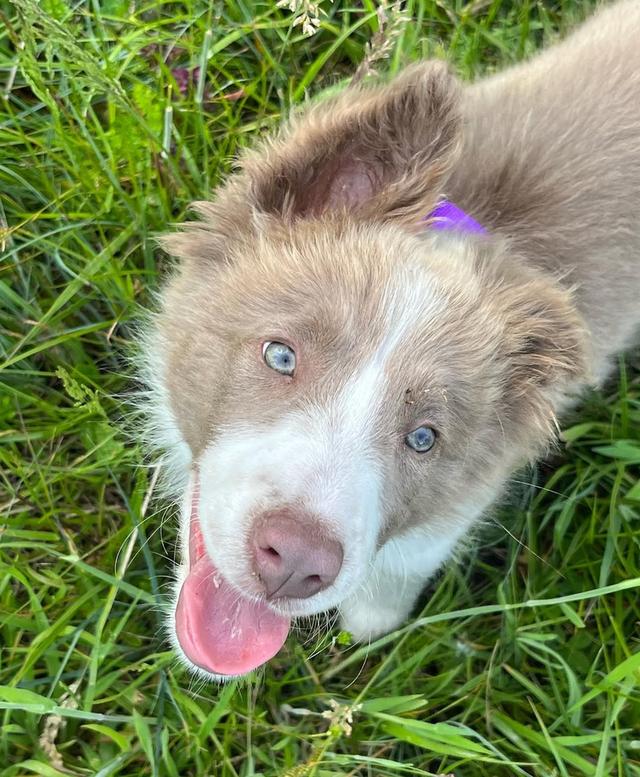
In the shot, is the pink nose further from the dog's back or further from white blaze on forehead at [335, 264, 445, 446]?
the dog's back

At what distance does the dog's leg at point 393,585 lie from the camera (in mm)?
3057

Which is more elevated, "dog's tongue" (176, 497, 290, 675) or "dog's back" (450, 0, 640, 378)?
"dog's back" (450, 0, 640, 378)

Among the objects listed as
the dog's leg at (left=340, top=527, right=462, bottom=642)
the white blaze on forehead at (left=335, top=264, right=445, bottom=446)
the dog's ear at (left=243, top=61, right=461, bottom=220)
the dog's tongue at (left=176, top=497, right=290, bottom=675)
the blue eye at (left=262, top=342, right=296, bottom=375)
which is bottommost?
the dog's leg at (left=340, top=527, right=462, bottom=642)

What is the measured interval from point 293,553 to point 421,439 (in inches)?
24.9

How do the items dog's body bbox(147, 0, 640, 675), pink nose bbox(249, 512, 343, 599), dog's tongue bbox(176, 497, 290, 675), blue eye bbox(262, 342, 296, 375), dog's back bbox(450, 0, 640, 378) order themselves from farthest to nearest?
1. dog's back bbox(450, 0, 640, 378)
2. dog's tongue bbox(176, 497, 290, 675)
3. blue eye bbox(262, 342, 296, 375)
4. dog's body bbox(147, 0, 640, 675)
5. pink nose bbox(249, 512, 343, 599)

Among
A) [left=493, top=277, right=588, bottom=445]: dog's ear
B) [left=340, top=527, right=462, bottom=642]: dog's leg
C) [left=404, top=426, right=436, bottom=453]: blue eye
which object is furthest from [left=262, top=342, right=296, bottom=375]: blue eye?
[left=340, top=527, right=462, bottom=642]: dog's leg

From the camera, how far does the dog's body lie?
7.23 ft

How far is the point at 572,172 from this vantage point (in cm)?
289

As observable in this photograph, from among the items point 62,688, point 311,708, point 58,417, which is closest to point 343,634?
point 311,708

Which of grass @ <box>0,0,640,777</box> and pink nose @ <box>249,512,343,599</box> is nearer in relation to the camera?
pink nose @ <box>249,512,343,599</box>

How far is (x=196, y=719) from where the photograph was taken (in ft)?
10.3

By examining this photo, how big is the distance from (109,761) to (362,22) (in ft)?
11.8

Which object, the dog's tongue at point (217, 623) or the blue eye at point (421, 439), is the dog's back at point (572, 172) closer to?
the blue eye at point (421, 439)

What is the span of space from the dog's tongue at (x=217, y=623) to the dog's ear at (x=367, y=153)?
116 centimetres
